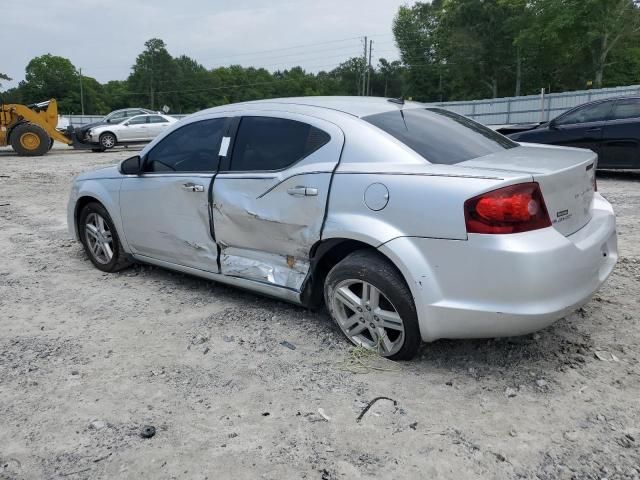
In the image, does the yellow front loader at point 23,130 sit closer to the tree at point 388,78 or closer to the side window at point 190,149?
the side window at point 190,149

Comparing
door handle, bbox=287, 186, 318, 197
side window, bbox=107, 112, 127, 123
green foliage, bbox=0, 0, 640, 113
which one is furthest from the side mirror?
green foliage, bbox=0, 0, 640, 113

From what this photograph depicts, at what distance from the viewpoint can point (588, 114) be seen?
904 cm

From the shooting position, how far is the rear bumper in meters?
2.64

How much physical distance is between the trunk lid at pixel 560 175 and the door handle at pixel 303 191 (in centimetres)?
87

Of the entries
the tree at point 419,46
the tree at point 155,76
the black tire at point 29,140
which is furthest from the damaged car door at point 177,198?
the tree at point 155,76

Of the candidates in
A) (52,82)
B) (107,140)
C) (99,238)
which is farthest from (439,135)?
(52,82)

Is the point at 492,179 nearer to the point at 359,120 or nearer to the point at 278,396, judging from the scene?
the point at 359,120

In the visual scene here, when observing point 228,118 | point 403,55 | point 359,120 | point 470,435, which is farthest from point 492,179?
point 403,55

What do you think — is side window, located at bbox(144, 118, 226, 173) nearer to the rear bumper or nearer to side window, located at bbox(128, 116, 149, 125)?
the rear bumper

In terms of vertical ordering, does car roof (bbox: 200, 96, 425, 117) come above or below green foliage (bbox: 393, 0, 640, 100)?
below

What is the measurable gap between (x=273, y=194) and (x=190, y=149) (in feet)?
3.41

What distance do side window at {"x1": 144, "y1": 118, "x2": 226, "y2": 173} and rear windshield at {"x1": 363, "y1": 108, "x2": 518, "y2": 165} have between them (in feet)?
4.10

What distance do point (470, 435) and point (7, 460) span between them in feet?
6.79

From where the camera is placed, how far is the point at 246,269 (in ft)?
12.5
